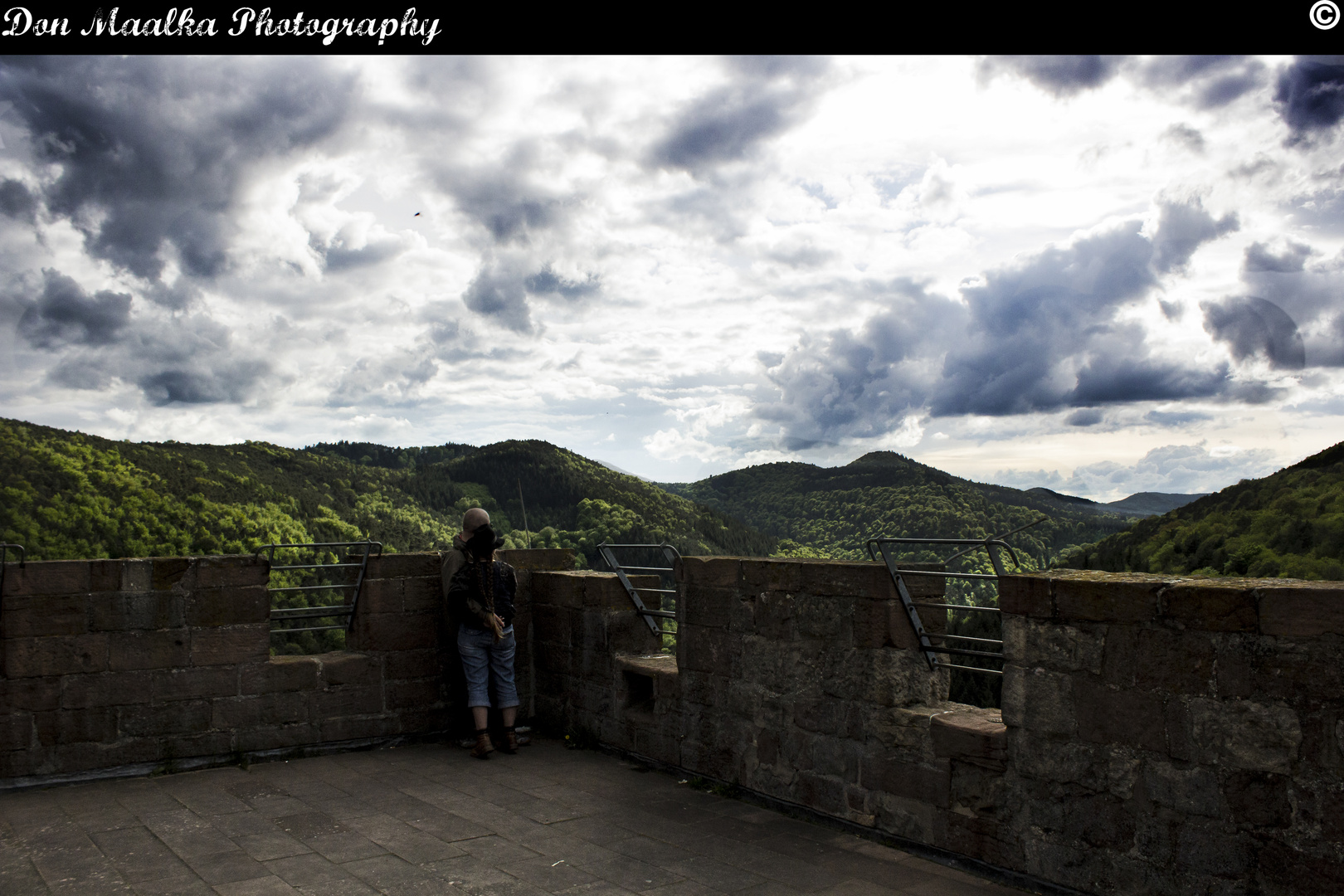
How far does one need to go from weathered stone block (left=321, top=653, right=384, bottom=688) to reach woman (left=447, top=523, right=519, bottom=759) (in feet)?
2.39

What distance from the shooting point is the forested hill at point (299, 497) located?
2983cm

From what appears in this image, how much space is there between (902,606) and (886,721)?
530mm

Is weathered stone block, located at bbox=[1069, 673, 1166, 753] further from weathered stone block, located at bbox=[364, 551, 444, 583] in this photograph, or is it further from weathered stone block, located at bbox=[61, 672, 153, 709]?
weathered stone block, located at bbox=[61, 672, 153, 709]

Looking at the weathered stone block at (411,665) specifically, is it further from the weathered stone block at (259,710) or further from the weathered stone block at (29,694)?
the weathered stone block at (29,694)

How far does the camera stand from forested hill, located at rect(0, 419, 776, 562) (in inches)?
1174

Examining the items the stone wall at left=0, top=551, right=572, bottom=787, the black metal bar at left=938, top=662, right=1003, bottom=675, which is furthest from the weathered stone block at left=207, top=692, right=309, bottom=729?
the black metal bar at left=938, top=662, right=1003, bottom=675

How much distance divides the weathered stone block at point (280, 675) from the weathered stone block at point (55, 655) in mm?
598

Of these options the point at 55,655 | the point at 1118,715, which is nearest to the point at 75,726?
the point at 55,655

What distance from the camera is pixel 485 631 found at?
6004 millimetres

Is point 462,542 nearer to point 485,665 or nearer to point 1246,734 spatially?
point 485,665

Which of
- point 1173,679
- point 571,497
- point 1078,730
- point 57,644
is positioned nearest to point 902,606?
point 1078,730

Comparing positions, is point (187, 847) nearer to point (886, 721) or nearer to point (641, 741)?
point (641, 741)

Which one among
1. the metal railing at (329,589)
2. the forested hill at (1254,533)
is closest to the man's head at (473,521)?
the metal railing at (329,589)

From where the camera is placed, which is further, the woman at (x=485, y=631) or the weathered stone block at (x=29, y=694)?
the woman at (x=485, y=631)
